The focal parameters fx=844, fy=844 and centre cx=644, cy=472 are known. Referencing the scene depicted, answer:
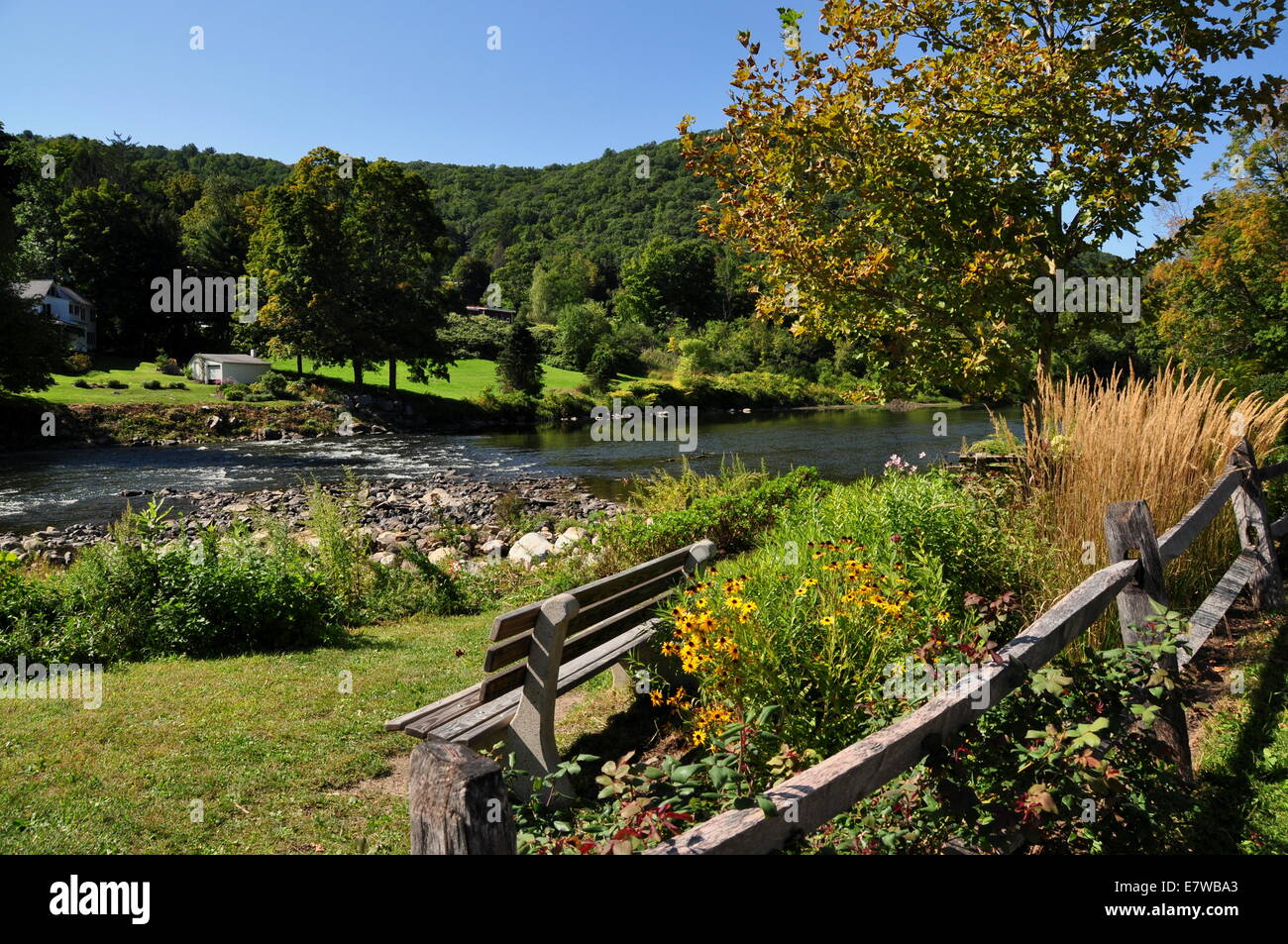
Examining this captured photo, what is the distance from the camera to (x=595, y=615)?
4574mm

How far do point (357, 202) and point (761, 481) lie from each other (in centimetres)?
3441

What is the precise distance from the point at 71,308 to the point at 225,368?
1548 cm

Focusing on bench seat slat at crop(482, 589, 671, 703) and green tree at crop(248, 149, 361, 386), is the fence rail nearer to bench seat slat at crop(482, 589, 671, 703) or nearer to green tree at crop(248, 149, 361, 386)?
bench seat slat at crop(482, 589, 671, 703)

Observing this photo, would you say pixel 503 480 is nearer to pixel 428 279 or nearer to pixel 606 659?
pixel 606 659

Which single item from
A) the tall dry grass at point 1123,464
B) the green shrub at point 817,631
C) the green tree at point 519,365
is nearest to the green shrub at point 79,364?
the green tree at point 519,365

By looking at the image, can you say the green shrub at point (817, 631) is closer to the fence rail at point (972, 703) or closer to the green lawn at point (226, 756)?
the fence rail at point (972, 703)

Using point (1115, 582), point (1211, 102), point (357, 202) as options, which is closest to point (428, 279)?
point (357, 202)

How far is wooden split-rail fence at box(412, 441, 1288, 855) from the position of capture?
66.9 inches

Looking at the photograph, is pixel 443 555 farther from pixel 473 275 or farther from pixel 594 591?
pixel 473 275

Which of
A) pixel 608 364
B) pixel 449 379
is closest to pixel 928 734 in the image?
pixel 449 379

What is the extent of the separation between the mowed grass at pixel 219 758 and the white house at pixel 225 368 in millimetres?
39002

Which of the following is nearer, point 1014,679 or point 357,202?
point 1014,679

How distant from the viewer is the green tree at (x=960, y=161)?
684 cm

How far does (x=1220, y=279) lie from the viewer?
1683cm
